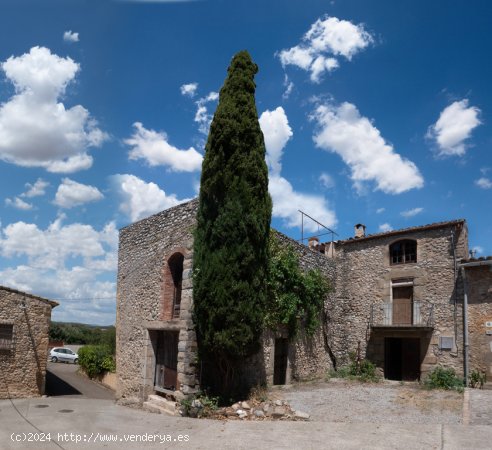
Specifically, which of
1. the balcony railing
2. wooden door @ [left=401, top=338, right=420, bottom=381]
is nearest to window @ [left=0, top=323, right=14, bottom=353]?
the balcony railing

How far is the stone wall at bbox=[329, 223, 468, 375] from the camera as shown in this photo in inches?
579

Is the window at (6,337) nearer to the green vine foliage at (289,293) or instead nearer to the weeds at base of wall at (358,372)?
the green vine foliage at (289,293)

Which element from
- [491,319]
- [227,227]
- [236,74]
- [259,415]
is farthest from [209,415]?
[491,319]

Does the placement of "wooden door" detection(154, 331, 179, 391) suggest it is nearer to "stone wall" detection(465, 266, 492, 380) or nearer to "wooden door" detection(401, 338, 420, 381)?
"wooden door" detection(401, 338, 420, 381)

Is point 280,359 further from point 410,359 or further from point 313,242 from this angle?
point 313,242

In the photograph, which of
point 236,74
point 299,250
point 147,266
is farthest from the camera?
point 299,250

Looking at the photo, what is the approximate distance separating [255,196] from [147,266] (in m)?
4.69

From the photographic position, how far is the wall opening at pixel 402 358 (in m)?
16.0

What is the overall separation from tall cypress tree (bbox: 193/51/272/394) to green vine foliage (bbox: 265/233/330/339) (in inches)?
83.3

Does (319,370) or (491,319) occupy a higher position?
(491,319)

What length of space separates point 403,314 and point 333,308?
8.08 ft

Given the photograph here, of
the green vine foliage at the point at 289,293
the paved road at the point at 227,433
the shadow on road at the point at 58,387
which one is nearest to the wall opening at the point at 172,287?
the green vine foliage at the point at 289,293

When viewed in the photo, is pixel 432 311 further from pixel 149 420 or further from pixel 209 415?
pixel 149 420

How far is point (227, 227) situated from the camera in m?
10.2
